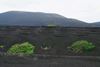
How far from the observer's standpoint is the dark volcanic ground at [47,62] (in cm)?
1971

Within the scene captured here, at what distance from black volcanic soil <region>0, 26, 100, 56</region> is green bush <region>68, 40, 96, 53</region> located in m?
0.50

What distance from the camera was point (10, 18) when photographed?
70.3 m

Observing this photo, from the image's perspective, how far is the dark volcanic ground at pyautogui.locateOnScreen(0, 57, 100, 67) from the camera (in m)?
19.7

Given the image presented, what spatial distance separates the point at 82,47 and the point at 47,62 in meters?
7.13

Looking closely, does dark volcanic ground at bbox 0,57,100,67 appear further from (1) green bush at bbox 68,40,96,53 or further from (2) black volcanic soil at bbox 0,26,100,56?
(2) black volcanic soil at bbox 0,26,100,56

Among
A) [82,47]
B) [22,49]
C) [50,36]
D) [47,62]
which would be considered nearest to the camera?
[47,62]

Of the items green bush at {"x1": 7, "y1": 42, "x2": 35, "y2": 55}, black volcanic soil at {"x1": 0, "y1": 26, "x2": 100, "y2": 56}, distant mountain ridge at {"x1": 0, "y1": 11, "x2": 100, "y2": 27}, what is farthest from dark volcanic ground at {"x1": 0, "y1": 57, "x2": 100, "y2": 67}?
distant mountain ridge at {"x1": 0, "y1": 11, "x2": 100, "y2": 27}

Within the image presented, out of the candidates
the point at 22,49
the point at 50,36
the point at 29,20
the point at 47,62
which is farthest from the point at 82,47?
the point at 29,20

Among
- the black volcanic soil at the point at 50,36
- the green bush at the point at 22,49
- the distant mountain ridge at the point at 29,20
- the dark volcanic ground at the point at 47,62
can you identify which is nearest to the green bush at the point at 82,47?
the black volcanic soil at the point at 50,36

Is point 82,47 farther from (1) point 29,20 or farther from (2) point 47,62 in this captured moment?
(1) point 29,20

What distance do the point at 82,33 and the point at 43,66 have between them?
14146mm

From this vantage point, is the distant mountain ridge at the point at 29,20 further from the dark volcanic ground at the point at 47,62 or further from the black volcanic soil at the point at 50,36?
the dark volcanic ground at the point at 47,62

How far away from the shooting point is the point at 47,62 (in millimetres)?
21062

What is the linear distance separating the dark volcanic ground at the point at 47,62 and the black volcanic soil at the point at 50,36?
563 centimetres
